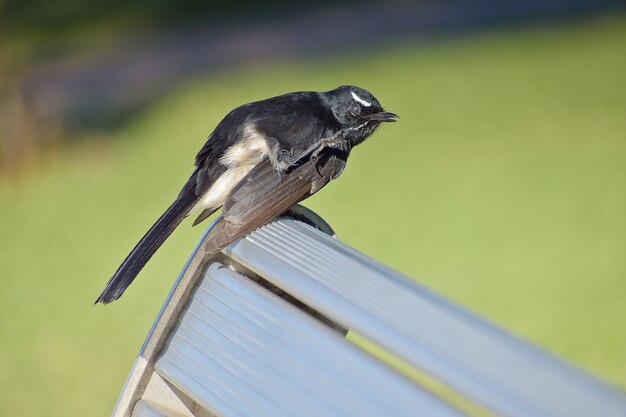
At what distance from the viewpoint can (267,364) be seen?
1382 mm

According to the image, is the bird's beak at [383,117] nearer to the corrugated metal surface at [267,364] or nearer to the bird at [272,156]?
the bird at [272,156]

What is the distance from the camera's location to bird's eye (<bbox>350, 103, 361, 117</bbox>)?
10.5ft

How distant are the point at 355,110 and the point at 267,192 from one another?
85cm

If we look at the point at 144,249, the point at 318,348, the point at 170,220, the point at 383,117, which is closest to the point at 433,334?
the point at 318,348

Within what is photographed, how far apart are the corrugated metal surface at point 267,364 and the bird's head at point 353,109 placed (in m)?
1.61

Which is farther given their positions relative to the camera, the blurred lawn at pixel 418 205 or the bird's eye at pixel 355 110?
the blurred lawn at pixel 418 205

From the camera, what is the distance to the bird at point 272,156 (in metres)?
2.43

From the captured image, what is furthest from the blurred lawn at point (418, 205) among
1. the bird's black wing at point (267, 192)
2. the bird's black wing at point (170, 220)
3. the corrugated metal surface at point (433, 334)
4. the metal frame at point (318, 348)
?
the corrugated metal surface at point (433, 334)

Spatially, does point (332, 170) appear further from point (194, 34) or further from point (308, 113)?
point (194, 34)

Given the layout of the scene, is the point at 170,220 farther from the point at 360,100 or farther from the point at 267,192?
the point at 360,100

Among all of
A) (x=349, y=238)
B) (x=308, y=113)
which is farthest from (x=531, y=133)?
(x=308, y=113)

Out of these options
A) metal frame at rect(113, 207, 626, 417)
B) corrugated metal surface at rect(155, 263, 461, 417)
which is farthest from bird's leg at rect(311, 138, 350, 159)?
corrugated metal surface at rect(155, 263, 461, 417)

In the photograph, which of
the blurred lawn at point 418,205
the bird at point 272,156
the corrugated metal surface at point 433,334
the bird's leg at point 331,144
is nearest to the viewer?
the corrugated metal surface at point 433,334

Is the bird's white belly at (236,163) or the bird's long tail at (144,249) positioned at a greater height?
the bird's white belly at (236,163)
